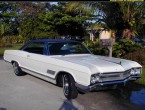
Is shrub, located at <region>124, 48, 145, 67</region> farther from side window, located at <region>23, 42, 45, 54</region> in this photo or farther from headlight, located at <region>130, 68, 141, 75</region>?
side window, located at <region>23, 42, 45, 54</region>

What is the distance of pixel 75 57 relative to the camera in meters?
7.60

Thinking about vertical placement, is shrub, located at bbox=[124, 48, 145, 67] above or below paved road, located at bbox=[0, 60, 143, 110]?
above

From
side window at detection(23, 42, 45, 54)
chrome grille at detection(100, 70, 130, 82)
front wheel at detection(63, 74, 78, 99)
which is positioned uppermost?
side window at detection(23, 42, 45, 54)

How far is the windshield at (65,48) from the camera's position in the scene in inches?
313

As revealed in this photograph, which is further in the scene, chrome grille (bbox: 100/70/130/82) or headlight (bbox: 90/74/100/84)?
chrome grille (bbox: 100/70/130/82)

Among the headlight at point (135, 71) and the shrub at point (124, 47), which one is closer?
the headlight at point (135, 71)

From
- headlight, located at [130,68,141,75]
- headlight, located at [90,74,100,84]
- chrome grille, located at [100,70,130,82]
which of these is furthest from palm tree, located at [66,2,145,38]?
headlight, located at [90,74,100,84]

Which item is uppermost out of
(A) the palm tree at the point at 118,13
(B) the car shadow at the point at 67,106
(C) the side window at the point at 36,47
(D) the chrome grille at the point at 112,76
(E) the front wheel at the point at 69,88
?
(A) the palm tree at the point at 118,13

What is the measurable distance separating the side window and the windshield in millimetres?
373

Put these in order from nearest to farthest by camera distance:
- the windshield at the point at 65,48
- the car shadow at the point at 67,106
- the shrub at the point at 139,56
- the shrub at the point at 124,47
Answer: the car shadow at the point at 67,106 < the windshield at the point at 65,48 < the shrub at the point at 139,56 < the shrub at the point at 124,47

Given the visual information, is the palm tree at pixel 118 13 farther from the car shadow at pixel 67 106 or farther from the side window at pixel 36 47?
the car shadow at pixel 67 106

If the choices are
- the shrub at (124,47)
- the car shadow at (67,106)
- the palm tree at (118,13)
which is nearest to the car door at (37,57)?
the car shadow at (67,106)

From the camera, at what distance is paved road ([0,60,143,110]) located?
6.17 meters

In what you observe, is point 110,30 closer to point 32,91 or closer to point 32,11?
point 32,91
